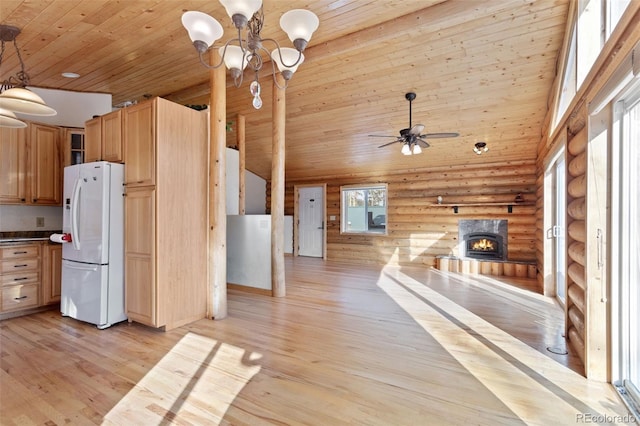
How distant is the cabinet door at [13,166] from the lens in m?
3.58

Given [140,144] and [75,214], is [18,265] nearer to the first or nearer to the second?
[75,214]

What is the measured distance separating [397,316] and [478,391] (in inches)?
60.6

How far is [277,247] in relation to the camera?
447cm

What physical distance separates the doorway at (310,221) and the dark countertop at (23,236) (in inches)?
215

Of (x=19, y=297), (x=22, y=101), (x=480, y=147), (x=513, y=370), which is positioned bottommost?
(x=513, y=370)

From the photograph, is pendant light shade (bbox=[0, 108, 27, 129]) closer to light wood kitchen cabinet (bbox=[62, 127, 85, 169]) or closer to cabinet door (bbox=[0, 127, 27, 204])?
cabinet door (bbox=[0, 127, 27, 204])

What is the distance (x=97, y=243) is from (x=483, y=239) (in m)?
6.76

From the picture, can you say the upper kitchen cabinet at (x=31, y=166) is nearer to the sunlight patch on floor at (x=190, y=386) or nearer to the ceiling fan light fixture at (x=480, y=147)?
the sunlight patch on floor at (x=190, y=386)

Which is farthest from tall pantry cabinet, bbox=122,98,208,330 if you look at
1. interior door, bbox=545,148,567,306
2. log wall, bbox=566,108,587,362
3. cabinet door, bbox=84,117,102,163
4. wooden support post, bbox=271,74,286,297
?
interior door, bbox=545,148,567,306

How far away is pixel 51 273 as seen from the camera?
371cm

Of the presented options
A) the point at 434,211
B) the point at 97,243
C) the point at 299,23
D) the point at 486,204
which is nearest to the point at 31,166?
the point at 97,243

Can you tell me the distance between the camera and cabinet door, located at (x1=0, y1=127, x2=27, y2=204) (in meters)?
3.58

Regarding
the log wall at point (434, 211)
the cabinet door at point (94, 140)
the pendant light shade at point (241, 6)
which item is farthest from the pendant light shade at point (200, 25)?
the log wall at point (434, 211)

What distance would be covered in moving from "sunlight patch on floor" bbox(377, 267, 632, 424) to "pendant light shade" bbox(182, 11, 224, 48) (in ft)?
9.46
